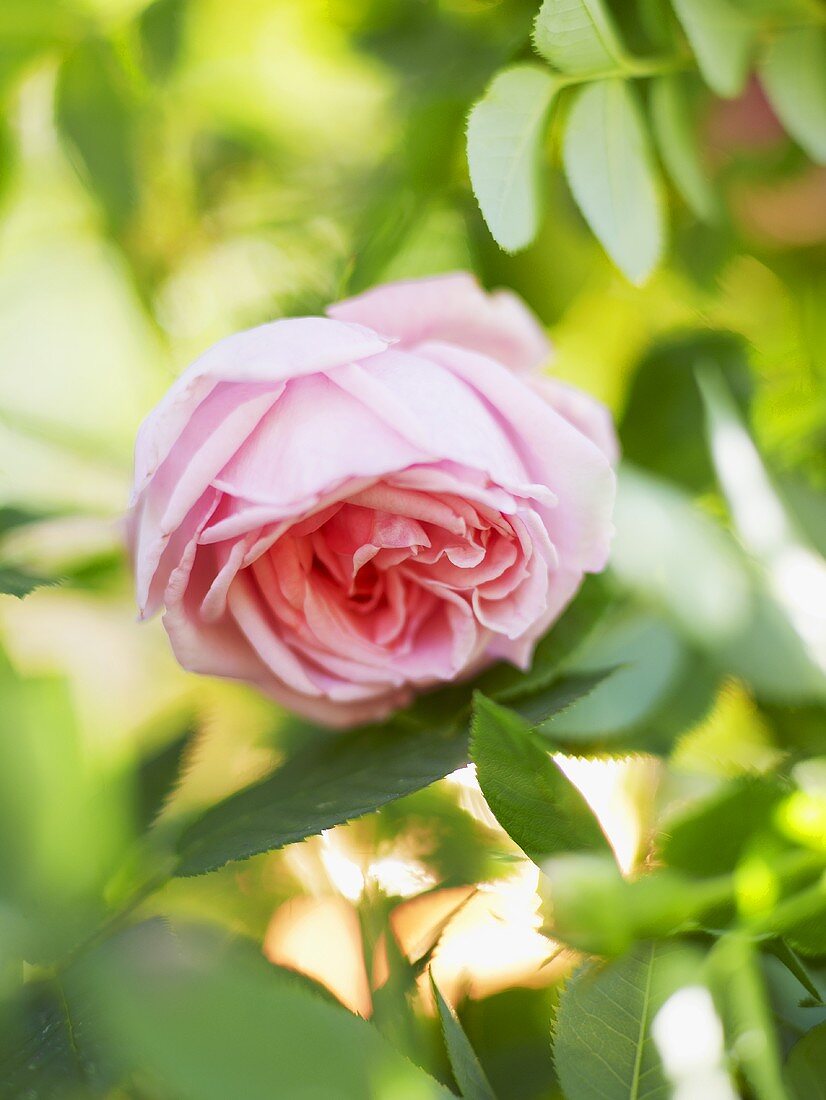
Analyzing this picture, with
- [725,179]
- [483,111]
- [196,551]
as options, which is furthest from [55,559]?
[725,179]

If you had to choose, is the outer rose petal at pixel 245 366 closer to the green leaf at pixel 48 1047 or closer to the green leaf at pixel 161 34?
the green leaf at pixel 48 1047

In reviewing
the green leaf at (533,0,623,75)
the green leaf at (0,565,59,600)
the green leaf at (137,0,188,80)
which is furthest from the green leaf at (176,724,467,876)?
the green leaf at (137,0,188,80)

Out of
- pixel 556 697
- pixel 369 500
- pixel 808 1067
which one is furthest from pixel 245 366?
pixel 808 1067

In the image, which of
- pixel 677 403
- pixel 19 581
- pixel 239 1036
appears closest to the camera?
pixel 239 1036

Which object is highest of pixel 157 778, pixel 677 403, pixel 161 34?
pixel 161 34

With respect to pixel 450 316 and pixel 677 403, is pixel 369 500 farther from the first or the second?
pixel 677 403

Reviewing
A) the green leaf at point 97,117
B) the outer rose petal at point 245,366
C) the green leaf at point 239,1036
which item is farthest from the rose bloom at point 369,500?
the green leaf at point 97,117

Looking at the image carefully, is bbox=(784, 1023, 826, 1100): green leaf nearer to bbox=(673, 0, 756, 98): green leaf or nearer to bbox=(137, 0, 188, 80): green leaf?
bbox=(673, 0, 756, 98): green leaf
